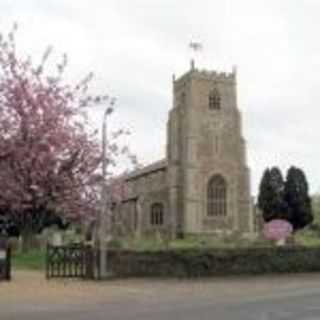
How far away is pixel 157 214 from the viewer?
366 feet

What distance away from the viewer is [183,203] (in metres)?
106

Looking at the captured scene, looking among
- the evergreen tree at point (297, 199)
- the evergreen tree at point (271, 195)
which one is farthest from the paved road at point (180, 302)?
the evergreen tree at point (271, 195)

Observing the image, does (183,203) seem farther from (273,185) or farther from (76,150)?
(76,150)

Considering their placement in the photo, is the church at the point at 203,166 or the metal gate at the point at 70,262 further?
the church at the point at 203,166

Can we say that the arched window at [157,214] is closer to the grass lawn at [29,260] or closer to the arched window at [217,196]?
the arched window at [217,196]

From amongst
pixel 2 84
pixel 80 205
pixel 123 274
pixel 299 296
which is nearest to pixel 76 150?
pixel 80 205

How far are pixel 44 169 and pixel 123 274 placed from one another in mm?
6370

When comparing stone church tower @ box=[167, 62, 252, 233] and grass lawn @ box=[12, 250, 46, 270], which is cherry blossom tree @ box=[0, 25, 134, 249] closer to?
grass lawn @ box=[12, 250, 46, 270]

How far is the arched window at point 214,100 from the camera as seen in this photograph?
10956 cm

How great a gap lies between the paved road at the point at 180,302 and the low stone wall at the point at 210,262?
6.52ft

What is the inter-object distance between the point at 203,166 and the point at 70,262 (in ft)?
252

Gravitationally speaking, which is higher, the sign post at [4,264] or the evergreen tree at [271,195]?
the evergreen tree at [271,195]

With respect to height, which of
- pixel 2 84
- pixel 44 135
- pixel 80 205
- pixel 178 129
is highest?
pixel 178 129

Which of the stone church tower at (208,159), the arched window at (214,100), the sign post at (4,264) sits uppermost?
the arched window at (214,100)
